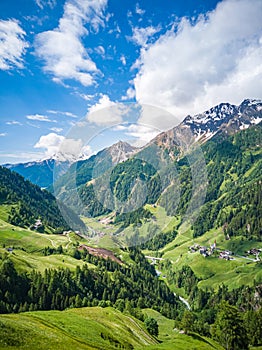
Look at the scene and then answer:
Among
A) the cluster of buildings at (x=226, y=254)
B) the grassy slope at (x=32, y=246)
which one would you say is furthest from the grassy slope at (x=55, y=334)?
the cluster of buildings at (x=226, y=254)

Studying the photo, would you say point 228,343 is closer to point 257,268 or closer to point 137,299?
point 137,299

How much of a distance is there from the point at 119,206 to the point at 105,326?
24.1 metres

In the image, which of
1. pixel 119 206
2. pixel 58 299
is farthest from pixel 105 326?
pixel 58 299

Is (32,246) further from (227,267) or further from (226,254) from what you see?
(226,254)

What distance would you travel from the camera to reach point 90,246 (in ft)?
488

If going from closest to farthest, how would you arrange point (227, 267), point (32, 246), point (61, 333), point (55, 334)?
point (55, 334), point (61, 333), point (32, 246), point (227, 267)

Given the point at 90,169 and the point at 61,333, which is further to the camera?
the point at 90,169

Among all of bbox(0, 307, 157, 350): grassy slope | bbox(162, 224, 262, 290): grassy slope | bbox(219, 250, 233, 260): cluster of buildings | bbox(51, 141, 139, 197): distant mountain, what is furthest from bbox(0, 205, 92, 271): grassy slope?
bbox(219, 250, 233, 260): cluster of buildings

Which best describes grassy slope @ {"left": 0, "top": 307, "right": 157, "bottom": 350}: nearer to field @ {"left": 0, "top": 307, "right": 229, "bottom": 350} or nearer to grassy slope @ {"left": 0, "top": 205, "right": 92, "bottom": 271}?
field @ {"left": 0, "top": 307, "right": 229, "bottom": 350}

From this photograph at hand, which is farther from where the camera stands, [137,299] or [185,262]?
[185,262]

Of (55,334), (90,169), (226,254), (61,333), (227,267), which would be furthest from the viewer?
(226,254)

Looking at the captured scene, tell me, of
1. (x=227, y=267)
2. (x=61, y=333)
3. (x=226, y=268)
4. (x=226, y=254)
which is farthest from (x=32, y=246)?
(x=226, y=254)

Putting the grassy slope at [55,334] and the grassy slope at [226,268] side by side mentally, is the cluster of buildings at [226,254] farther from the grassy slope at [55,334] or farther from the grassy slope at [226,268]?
the grassy slope at [55,334]

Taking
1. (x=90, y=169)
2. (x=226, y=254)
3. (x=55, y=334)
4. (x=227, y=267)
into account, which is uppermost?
(x=226, y=254)
